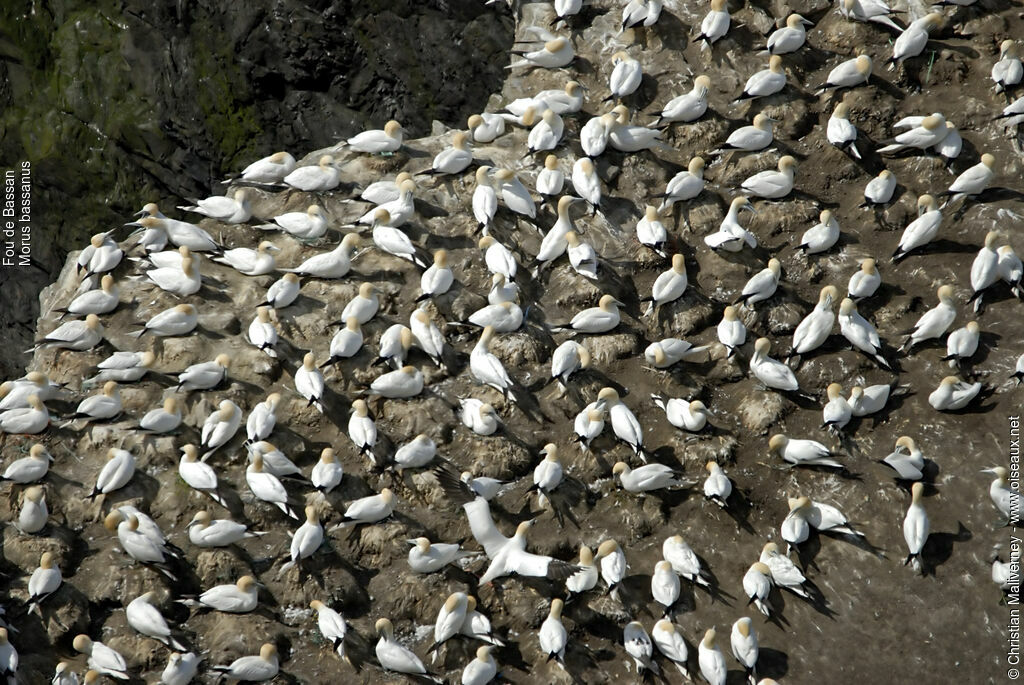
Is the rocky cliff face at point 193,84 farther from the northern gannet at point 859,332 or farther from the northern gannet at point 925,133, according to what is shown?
the northern gannet at point 859,332

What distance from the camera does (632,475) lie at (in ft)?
34.1

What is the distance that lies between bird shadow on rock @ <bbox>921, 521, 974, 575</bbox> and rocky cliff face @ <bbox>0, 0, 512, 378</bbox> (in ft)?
34.4

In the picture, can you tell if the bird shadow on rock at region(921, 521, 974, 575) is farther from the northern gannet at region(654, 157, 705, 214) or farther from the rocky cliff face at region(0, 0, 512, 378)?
the rocky cliff face at region(0, 0, 512, 378)

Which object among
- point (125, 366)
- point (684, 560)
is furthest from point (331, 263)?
point (684, 560)

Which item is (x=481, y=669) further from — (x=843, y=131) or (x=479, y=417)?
(x=843, y=131)

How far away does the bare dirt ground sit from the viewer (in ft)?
31.9

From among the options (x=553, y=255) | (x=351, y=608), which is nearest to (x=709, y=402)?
(x=553, y=255)

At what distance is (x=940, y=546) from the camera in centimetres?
998

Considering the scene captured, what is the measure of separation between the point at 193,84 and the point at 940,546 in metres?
13.1

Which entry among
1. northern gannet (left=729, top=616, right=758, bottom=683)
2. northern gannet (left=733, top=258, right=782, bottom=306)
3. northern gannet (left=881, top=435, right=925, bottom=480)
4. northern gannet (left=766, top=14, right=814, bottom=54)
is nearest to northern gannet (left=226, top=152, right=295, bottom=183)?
northern gannet (left=733, top=258, right=782, bottom=306)

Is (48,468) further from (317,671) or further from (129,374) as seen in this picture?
(317,671)

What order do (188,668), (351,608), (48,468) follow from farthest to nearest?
(48,468)
(351,608)
(188,668)

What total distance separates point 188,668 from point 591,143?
7274 mm

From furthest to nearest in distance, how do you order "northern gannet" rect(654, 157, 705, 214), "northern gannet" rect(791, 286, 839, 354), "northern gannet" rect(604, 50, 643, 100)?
1. "northern gannet" rect(604, 50, 643, 100)
2. "northern gannet" rect(654, 157, 705, 214)
3. "northern gannet" rect(791, 286, 839, 354)
